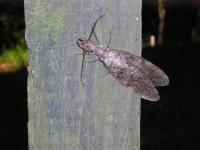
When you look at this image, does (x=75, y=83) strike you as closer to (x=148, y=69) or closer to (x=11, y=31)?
(x=148, y=69)

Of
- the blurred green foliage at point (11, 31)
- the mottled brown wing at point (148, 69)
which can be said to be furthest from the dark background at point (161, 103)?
the mottled brown wing at point (148, 69)

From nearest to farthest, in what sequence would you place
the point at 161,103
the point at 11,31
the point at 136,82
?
the point at 136,82 < the point at 161,103 < the point at 11,31

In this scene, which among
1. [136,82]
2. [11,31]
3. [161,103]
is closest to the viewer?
[136,82]

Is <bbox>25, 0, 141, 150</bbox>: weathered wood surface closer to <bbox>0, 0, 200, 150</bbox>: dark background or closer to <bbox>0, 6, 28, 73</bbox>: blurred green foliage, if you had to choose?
<bbox>0, 0, 200, 150</bbox>: dark background

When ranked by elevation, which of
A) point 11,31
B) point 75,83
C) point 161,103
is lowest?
point 161,103

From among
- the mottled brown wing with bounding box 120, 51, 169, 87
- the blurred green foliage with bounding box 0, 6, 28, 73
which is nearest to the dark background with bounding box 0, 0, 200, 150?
the blurred green foliage with bounding box 0, 6, 28, 73

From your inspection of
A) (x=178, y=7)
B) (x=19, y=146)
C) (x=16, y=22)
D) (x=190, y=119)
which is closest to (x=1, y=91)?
(x=19, y=146)

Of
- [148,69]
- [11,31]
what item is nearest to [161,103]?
[148,69]
